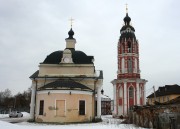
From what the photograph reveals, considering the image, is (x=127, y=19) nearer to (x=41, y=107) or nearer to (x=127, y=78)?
(x=127, y=78)

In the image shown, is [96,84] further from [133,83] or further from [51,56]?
[133,83]

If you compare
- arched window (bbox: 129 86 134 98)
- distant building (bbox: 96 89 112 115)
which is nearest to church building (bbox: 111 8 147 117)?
arched window (bbox: 129 86 134 98)

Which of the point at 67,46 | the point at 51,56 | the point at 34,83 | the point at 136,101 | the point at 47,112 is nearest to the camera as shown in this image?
the point at 47,112

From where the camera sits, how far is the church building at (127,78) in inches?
1622

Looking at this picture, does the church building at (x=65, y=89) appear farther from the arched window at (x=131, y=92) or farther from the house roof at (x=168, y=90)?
the house roof at (x=168, y=90)

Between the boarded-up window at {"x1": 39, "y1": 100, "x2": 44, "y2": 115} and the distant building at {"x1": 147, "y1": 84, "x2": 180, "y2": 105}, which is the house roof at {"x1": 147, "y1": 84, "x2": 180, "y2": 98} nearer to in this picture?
the distant building at {"x1": 147, "y1": 84, "x2": 180, "y2": 105}

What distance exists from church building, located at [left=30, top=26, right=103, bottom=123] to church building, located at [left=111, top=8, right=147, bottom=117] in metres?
12.3

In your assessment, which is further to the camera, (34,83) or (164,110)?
(34,83)

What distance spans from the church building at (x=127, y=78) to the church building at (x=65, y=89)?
1228 cm

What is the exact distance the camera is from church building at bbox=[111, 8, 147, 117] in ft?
135

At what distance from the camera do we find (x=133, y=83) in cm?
4128

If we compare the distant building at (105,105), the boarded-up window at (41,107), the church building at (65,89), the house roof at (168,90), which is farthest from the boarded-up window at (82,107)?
the distant building at (105,105)

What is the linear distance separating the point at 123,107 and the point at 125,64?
7100 mm

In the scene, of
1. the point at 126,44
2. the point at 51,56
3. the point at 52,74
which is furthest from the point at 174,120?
the point at 126,44
